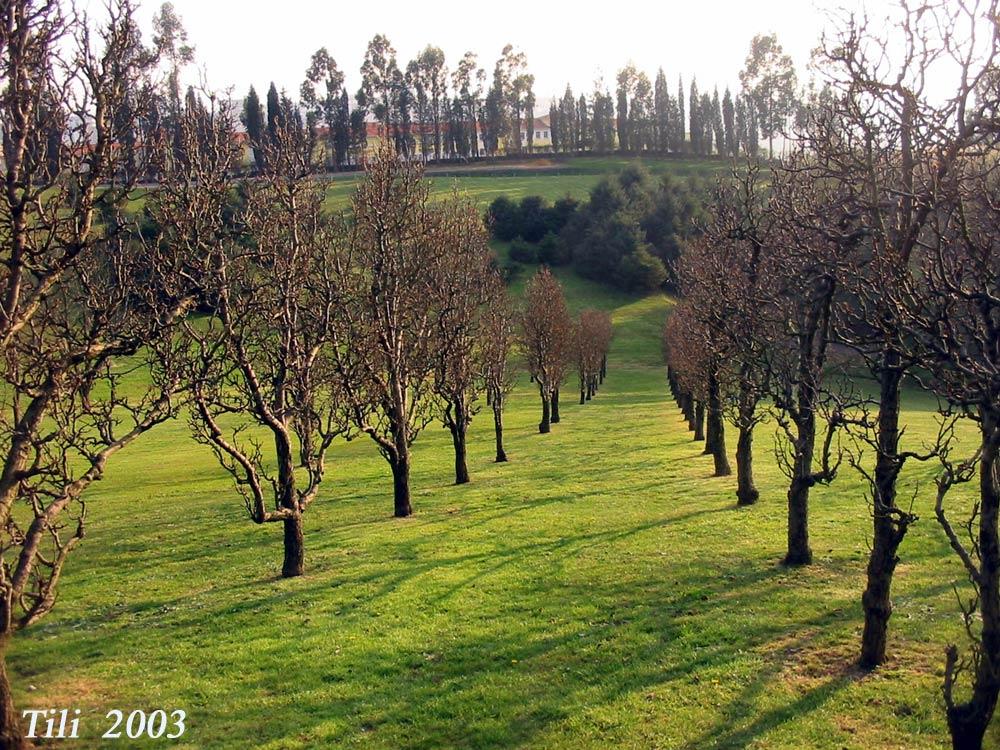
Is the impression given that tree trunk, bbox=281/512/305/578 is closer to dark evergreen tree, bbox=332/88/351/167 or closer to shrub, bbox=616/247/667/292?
shrub, bbox=616/247/667/292

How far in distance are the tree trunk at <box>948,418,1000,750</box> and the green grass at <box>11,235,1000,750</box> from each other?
1.55 meters

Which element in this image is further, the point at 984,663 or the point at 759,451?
the point at 759,451

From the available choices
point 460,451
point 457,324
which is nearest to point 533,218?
point 457,324

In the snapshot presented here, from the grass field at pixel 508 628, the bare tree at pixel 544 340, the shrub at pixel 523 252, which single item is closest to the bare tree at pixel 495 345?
the bare tree at pixel 544 340

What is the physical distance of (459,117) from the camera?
134875 millimetres

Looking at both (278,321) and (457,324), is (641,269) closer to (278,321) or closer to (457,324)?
(457,324)

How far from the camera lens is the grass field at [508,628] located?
11.0 metres

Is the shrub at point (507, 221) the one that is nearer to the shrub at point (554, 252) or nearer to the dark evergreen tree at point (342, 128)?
A: the shrub at point (554, 252)

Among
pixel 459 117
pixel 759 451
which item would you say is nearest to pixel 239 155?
pixel 759 451

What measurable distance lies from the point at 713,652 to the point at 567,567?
5.57 metres

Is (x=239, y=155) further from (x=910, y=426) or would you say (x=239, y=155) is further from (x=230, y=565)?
(x=910, y=426)

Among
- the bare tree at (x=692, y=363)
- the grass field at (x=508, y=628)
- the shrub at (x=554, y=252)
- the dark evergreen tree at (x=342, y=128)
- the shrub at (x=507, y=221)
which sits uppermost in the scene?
the dark evergreen tree at (x=342, y=128)

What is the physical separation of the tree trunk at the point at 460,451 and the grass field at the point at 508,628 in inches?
142

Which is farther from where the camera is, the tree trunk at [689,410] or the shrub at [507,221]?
the shrub at [507,221]
